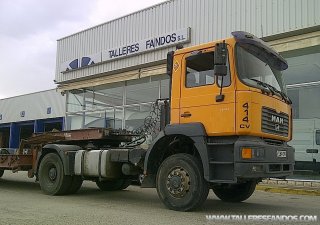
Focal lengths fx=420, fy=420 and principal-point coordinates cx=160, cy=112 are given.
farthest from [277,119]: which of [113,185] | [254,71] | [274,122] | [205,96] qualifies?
[113,185]

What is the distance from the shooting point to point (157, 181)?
26.0ft

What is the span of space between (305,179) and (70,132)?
756 cm

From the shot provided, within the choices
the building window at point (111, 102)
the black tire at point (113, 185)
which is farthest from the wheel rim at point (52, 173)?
the building window at point (111, 102)

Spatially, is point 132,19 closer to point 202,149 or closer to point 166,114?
point 166,114

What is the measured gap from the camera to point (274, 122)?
24.7ft

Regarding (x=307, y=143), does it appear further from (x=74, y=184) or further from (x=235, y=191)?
(x=74, y=184)

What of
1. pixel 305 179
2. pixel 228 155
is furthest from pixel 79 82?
pixel 228 155

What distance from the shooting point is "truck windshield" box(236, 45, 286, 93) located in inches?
287

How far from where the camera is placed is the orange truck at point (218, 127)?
7055 mm

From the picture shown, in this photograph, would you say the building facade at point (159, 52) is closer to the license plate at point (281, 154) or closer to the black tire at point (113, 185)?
the black tire at point (113, 185)

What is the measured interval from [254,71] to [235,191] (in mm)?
2988

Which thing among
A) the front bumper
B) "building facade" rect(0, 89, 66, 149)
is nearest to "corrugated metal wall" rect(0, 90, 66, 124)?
"building facade" rect(0, 89, 66, 149)

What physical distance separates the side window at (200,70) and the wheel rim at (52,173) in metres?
4.29

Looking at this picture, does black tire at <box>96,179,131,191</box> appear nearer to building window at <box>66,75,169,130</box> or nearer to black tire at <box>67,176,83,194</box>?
black tire at <box>67,176,83,194</box>
